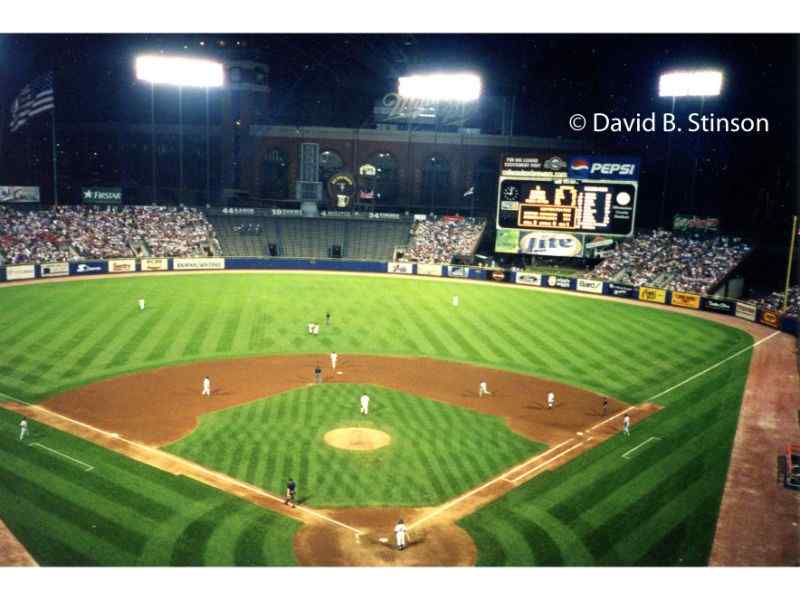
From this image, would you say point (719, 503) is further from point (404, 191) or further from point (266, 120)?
point (266, 120)

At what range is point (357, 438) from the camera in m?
29.3

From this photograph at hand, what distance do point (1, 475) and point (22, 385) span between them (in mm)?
11308

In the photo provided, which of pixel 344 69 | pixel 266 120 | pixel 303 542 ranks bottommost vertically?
pixel 303 542

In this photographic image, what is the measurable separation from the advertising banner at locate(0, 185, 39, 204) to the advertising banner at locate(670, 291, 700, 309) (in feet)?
219

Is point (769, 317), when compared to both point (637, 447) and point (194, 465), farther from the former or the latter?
point (194, 465)

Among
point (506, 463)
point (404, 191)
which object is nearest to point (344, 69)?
point (404, 191)

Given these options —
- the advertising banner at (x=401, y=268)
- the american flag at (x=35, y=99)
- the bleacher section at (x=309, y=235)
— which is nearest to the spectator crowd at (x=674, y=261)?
the advertising banner at (x=401, y=268)

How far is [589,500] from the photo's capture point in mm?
24344

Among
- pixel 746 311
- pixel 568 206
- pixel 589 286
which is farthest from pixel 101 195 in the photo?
pixel 746 311

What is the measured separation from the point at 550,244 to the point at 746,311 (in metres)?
21.2

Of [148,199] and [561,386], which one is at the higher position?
[148,199]

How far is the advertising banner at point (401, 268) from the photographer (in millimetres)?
77562

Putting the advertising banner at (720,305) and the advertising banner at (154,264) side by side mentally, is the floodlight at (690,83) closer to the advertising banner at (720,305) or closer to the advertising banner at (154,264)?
the advertising banner at (720,305)

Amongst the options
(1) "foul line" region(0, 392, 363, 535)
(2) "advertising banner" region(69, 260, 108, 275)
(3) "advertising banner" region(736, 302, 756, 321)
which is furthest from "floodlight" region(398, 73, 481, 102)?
(1) "foul line" region(0, 392, 363, 535)
